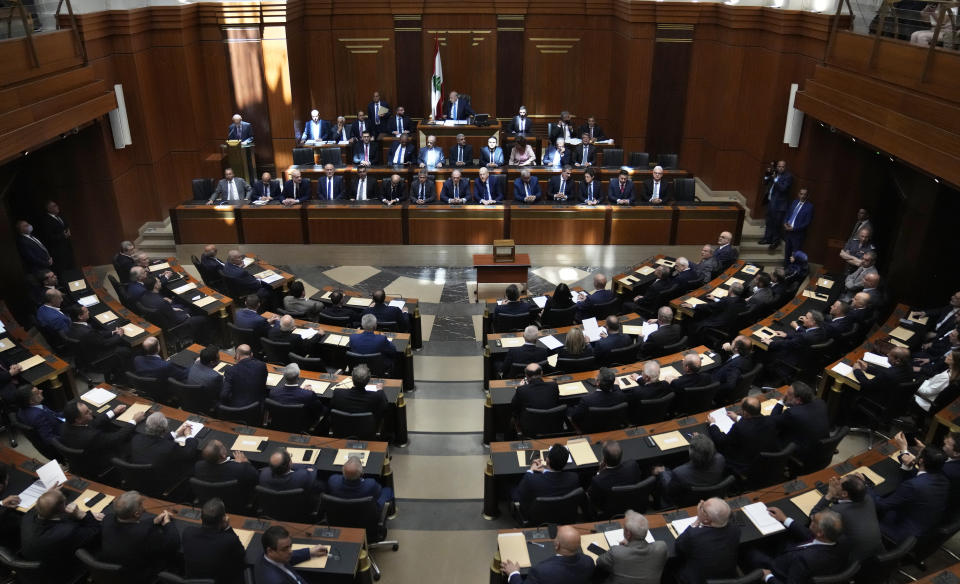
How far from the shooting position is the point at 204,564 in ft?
17.1

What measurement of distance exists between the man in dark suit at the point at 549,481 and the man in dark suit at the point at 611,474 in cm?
20

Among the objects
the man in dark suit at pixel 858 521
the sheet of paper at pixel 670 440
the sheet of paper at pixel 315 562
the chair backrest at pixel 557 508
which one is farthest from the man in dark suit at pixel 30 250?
the man in dark suit at pixel 858 521

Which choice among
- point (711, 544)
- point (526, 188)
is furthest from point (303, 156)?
point (711, 544)

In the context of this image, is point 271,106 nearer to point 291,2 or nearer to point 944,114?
point 291,2

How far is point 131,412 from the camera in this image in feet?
24.2

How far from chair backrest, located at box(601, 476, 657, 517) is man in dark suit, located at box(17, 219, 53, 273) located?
9.39 m

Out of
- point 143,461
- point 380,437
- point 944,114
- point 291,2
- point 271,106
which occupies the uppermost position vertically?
point 291,2

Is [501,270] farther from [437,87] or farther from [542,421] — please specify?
[437,87]

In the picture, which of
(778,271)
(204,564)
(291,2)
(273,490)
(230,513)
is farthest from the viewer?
(291,2)

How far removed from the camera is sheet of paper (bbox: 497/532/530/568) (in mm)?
5523

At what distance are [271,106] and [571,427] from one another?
1093 centimetres

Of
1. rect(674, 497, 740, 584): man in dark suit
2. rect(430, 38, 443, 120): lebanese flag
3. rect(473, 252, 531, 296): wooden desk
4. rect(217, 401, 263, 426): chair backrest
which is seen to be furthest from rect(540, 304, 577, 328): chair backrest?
rect(430, 38, 443, 120): lebanese flag

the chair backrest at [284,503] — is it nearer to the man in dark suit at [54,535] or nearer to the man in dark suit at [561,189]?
the man in dark suit at [54,535]

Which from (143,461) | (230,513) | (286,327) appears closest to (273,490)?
(230,513)
